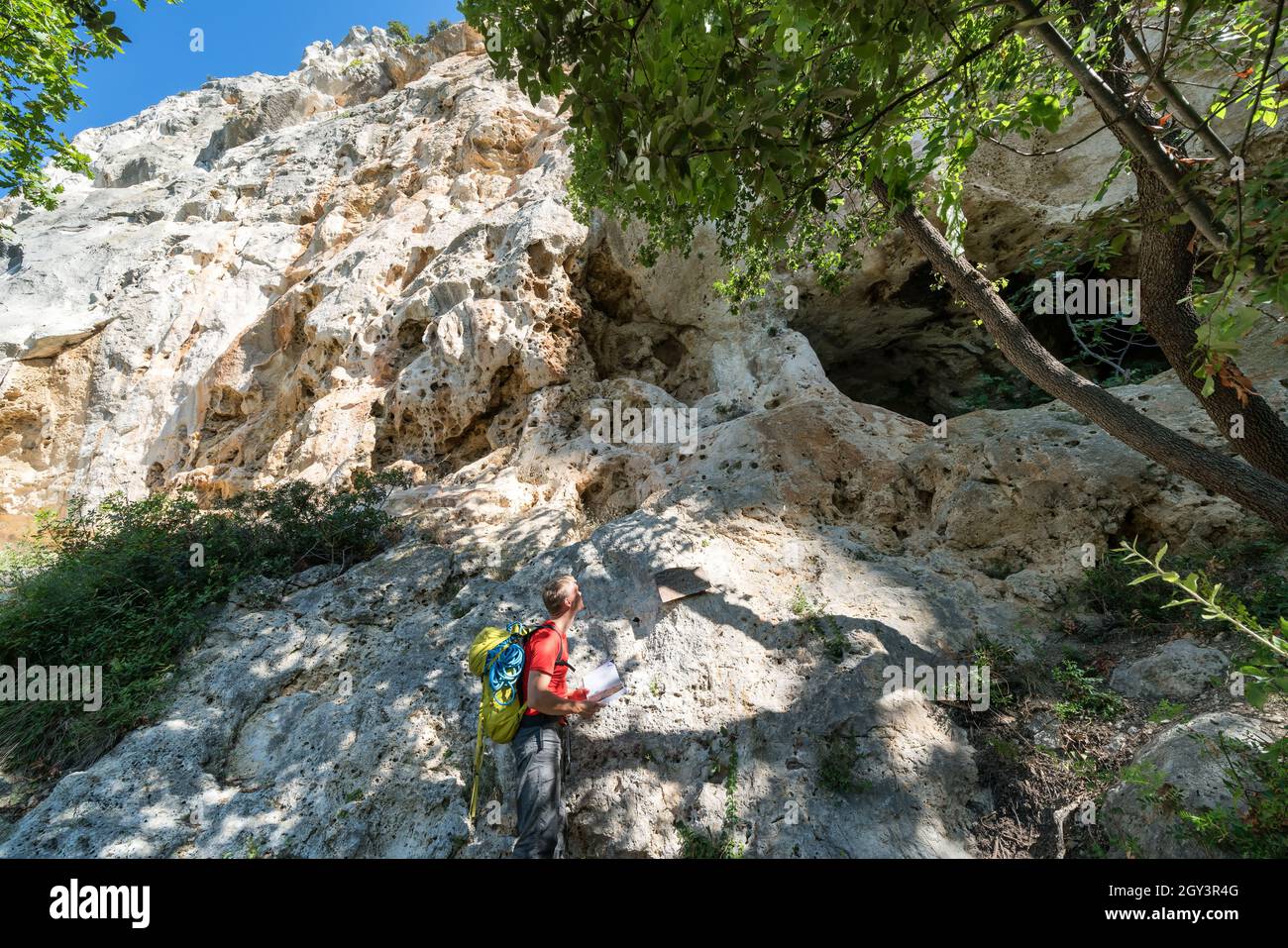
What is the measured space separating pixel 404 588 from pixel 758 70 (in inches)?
193

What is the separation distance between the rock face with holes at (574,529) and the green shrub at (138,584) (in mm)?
297

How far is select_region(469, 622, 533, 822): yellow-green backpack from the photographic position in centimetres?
338

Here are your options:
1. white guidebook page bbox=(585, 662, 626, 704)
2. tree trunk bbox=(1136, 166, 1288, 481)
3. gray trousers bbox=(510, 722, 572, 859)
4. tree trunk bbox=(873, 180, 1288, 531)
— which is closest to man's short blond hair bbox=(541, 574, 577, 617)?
white guidebook page bbox=(585, 662, 626, 704)

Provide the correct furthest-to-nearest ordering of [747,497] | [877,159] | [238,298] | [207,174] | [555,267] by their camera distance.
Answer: [207,174], [238,298], [555,267], [747,497], [877,159]

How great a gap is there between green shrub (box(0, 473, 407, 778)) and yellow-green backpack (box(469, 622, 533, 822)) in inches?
103

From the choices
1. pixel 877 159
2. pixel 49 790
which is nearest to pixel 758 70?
pixel 877 159

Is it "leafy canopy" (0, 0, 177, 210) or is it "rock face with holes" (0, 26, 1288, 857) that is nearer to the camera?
"rock face with holes" (0, 26, 1288, 857)

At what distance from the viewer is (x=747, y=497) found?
5.88 metres

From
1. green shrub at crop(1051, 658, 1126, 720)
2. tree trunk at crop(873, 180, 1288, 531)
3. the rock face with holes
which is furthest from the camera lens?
tree trunk at crop(873, 180, 1288, 531)

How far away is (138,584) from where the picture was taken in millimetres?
5113

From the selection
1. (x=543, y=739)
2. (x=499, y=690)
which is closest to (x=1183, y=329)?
(x=543, y=739)

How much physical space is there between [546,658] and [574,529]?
9.54ft

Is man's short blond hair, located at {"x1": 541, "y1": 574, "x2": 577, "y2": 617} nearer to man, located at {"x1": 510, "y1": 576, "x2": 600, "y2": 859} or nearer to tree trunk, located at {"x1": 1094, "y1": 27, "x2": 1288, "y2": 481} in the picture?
man, located at {"x1": 510, "y1": 576, "x2": 600, "y2": 859}
